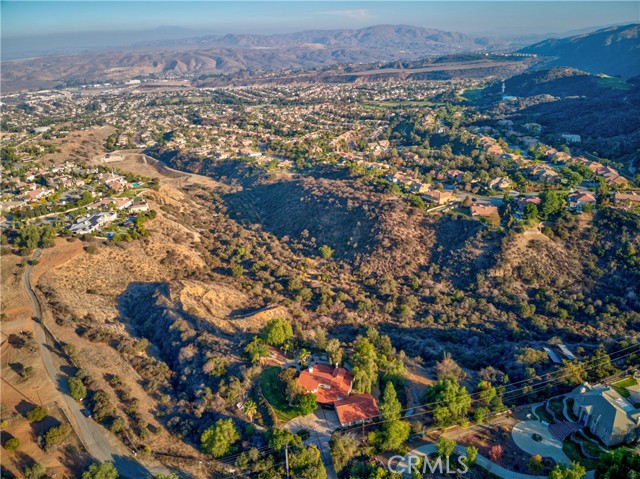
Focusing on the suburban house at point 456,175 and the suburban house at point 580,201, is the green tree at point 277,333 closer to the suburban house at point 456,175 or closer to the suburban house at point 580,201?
the suburban house at point 580,201

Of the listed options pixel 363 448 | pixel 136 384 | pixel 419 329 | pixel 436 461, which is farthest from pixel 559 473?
pixel 136 384

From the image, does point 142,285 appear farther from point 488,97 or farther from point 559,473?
point 488,97

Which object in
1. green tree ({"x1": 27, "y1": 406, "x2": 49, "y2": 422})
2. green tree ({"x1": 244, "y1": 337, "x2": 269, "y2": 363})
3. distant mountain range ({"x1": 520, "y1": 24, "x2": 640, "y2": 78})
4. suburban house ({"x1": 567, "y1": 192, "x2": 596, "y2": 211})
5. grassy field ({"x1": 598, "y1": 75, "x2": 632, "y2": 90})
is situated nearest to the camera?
green tree ({"x1": 27, "y1": 406, "x2": 49, "y2": 422})

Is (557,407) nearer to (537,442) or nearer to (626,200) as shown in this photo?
(537,442)

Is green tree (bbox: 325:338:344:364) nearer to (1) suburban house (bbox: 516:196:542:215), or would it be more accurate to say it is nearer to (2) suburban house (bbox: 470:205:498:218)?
(2) suburban house (bbox: 470:205:498:218)

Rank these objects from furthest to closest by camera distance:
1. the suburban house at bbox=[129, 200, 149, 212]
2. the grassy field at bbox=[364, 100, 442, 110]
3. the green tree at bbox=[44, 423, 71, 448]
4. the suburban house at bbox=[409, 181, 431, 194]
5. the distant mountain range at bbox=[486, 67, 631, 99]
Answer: the grassy field at bbox=[364, 100, 442, 110]
the distant mountain range at bbox=[486, 67, 631, 99]
the suburban house at bbox=[409, 181, 431, 194]
the suburban house at bbox=[129, 200, 149, 212]
the green tree at bbox=[44, 423, 71, 448]

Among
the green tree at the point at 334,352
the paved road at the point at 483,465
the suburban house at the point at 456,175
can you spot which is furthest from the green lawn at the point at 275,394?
the suburban house at the point at 456,175

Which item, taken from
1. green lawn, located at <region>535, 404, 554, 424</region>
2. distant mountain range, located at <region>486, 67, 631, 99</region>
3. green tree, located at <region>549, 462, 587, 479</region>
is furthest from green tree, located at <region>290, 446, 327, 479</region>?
distant mountain range, located at <region>486, 67, 631, 99</region>
